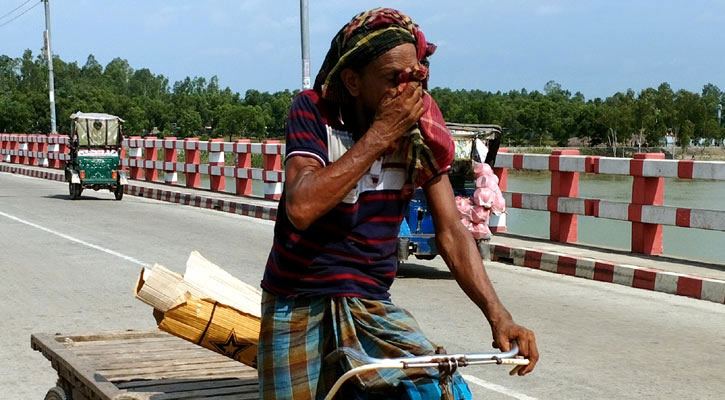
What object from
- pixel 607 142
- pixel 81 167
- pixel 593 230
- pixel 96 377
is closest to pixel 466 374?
pixel 96 377

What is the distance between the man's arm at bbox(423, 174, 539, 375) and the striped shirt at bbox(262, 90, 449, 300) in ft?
0.68

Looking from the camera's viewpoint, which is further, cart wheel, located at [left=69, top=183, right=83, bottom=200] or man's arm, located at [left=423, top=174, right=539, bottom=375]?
cart wheel, located at [left=69, top=183, right=83, bottom=200]

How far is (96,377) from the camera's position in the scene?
3.96 metres

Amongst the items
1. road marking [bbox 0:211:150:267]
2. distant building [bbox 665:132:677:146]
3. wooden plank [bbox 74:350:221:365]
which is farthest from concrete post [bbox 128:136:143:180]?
distant building [bbox 665:132:677:146]

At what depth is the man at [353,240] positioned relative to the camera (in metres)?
2.62

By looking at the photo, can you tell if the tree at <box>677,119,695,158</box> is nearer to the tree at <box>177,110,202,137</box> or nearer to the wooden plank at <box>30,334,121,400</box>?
the tree at <box>177,110,202,137</box>

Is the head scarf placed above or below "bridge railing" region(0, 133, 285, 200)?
above

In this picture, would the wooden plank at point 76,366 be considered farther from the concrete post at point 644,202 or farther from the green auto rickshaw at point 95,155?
the green auto rickshaw at point 95,155

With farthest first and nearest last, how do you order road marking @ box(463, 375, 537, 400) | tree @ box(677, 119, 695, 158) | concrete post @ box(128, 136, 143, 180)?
tree @ box(677, 119, 695, 158) → concrete post @ box(128, 136, 143, 180) → road marking @ box(463, 375, 537, 400)

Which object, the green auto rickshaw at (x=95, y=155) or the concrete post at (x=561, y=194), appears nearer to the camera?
the concrete post at (x=561, y=194)

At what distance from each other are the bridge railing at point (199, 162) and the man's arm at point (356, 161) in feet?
54.1

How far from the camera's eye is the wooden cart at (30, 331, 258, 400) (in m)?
3.83

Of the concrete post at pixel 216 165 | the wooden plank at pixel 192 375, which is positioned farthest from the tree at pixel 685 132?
the wooden plank at pixel 192 375

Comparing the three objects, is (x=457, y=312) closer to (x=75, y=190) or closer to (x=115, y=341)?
(x=115, y=341)
